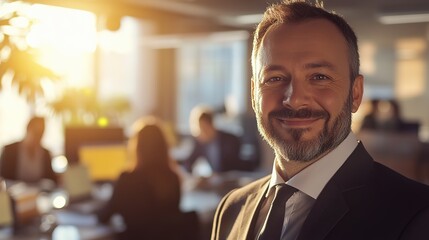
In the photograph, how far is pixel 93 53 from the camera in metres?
8.14

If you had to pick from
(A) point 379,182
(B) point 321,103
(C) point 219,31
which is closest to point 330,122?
(B) point 321,103

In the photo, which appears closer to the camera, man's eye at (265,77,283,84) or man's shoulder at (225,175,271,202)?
man's eye at (265,77,283,84)

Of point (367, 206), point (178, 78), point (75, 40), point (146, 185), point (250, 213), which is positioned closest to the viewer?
point (367, 206)

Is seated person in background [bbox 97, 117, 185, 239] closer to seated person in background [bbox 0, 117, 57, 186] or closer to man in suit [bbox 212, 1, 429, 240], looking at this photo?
seated person in background [bbox 0, 117, 57, 186]

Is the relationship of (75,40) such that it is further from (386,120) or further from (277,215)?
(277,215)

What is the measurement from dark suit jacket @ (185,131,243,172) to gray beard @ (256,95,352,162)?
191 inches

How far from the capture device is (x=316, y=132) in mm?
1137

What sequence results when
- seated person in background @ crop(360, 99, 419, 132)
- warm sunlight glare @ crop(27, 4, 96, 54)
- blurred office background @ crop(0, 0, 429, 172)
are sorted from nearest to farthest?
1. warm sunlight glare @ crop(27, 4, 96, 54)
2. seated person in background @ crop(360, 99, 419, 132)
3. blurred office background @ crop(0, 0, 429, 172)

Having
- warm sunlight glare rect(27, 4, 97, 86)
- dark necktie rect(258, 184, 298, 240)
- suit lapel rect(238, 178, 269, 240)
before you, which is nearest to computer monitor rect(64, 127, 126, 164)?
warm sunlight glare rect(27, 4, 97, 86)

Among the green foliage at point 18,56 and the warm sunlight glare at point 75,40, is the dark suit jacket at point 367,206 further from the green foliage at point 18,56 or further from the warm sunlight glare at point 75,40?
the warm sunlight glare at point 75,40

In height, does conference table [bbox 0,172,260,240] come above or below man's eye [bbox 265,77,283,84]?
below

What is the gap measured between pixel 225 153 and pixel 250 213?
478 cm

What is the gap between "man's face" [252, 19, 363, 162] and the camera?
1.14 meters

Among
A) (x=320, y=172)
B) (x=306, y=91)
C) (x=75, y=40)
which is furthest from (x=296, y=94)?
(x=75, y=40)
